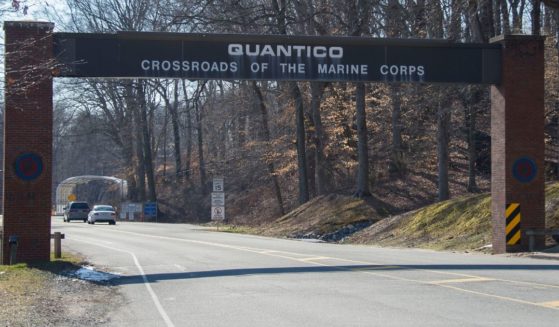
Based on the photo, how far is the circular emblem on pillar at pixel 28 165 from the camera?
67.8ft

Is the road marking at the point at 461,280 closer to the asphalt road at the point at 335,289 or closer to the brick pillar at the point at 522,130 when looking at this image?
the asphalt road at the point at 335,289

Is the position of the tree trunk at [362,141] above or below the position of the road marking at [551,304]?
above

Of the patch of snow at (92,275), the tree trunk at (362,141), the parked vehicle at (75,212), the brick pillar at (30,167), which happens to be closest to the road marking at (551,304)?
the patch of snow at (92,275)

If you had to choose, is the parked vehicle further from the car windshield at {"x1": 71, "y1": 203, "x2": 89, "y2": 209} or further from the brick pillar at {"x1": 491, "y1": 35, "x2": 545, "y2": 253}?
the brick pillar at {"x1": 491, "y1": 35, "x2": 545, "y2": 253}

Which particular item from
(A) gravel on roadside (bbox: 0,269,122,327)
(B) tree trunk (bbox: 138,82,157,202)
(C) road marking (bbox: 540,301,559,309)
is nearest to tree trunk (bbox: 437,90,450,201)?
(A) gravel on roadside (bbox: 0,269,122,327)

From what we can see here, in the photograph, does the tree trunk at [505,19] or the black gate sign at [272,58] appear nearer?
the black gate sign at [272,58]

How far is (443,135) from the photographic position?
1394 inches

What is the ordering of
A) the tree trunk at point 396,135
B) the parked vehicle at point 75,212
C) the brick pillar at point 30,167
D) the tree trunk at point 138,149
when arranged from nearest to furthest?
the brick pillar at point 30,167 → the tree trunk at point 396,135 → the parked vehicle at point 75,212 → the tree trunk at point 138,149

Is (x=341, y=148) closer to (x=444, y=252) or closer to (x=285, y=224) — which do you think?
(x=285, y=224)

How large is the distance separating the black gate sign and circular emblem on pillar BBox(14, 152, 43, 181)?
240 cm

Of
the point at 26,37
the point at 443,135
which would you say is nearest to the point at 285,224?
the point at 443,135

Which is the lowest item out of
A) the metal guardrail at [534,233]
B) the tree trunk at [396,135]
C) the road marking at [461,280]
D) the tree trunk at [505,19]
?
the road marking at [461,280]

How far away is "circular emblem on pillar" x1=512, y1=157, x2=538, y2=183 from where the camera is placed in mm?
23983

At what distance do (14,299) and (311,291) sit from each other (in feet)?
17.5
